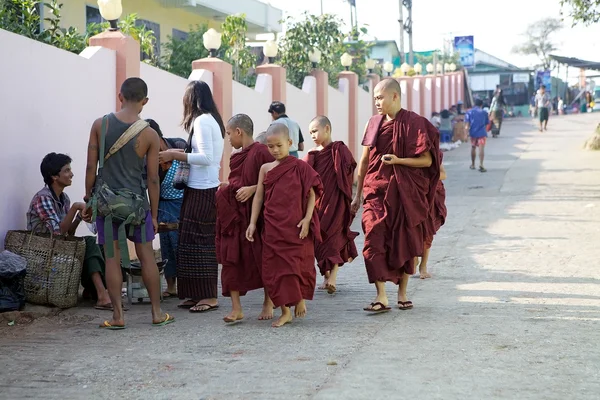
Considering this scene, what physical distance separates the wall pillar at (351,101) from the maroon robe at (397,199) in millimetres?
12749

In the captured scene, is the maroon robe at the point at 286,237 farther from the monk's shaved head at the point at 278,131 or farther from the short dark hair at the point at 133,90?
the short dark hair at the point at 133,90

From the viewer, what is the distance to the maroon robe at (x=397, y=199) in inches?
287

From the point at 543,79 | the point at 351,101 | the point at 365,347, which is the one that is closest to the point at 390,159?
the point at 365,347

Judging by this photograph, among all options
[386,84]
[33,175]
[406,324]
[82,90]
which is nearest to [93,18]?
[82,90]

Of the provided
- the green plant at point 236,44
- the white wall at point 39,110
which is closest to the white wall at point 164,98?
the white wall at point 39,110

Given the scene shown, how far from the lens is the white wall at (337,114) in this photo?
18.7 m

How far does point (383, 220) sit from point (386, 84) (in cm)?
104

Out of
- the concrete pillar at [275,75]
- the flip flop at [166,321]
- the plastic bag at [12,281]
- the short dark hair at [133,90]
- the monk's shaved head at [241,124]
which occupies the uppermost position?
the concrete pillar at [275,75]

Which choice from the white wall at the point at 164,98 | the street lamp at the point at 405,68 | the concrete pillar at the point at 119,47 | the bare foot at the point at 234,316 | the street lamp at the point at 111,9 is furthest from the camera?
the street lamp at the point at 405,68

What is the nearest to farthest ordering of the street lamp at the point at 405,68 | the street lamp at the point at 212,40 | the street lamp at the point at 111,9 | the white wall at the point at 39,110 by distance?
the white wall at the point at 39,110
the street lamp at the point at 111,9
the street lamp at the point at 212,40
the street lamp at the point at 405,68

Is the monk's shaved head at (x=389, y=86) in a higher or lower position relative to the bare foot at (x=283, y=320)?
higher

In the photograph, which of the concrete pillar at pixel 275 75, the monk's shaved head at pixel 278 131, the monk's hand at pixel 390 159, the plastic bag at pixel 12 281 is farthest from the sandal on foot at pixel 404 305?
the concrete pillar at pixel 275 75

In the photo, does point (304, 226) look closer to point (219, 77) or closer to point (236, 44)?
point (219, 77)

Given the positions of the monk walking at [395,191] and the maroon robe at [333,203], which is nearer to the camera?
the monk walking at [395,191]
